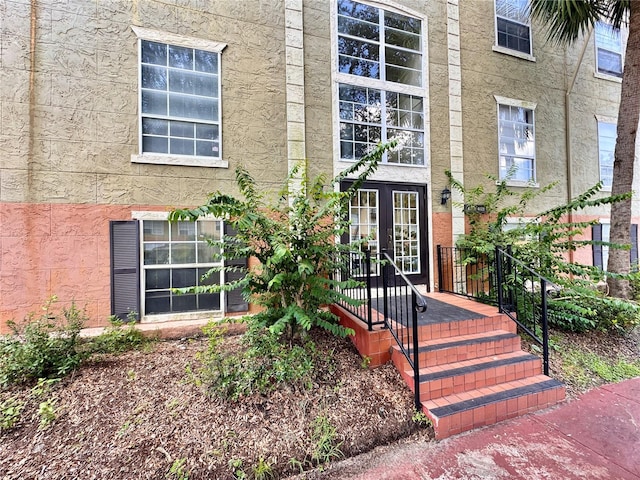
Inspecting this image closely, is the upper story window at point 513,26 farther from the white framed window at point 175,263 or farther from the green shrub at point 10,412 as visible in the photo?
the green shrub at point 10,412

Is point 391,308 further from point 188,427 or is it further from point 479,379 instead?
point 188,427

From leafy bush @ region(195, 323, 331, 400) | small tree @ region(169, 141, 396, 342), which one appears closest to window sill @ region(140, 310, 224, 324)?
leafy bush @ region(195, 323, 331, 400)

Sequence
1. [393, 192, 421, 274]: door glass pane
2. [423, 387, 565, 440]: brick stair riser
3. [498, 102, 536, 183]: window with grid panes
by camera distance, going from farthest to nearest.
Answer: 1. [498, 102, 536, 183]: window with grid panes
2. [393, 192, 421, 274]: door glass pane
3. [423, 387, 565, 440]: brick stair riser

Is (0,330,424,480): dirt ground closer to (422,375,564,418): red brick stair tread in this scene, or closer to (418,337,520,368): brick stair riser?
(422,375,564,418): red brick stair tread

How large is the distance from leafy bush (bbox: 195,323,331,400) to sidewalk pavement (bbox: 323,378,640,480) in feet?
3.13

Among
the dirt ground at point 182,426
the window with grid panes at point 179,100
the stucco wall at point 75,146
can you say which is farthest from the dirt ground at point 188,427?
the window with grid panes at point 179,100

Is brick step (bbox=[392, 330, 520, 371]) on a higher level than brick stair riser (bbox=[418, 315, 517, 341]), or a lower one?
lower

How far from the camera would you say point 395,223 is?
19.2ft

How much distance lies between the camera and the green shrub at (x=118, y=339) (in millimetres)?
3811

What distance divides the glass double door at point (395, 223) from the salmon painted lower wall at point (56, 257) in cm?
385

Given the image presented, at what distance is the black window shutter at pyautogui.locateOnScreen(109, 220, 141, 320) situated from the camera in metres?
4.33

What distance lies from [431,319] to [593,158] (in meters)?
7.45

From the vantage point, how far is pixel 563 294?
4973 millimetres

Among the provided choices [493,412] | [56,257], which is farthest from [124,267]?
[493,412]
